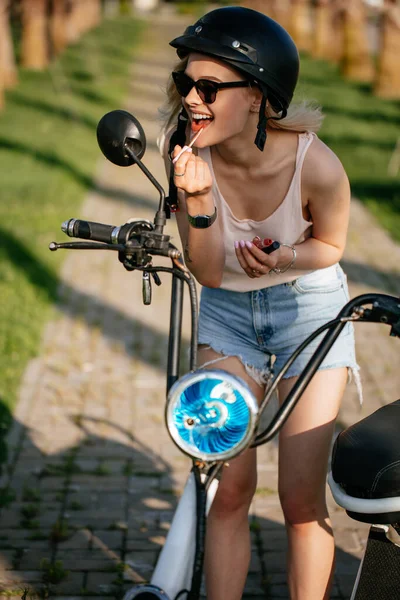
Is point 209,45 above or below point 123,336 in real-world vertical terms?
above

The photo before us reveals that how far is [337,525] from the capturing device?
4098mm

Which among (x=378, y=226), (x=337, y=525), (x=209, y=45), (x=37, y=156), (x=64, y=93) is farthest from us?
(x=64, y=93)

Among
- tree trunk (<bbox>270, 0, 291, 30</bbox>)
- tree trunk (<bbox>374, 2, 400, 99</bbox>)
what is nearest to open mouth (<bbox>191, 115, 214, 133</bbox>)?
tree trunk (<bbox>374, 2, 400, 99</bbox>)

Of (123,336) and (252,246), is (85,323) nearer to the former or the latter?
(123,336)

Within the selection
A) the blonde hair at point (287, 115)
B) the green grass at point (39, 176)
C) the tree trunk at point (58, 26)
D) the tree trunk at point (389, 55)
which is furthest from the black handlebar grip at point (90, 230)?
the tree trunk at point (58, 26)

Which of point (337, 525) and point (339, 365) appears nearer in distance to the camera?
point (339, 365)

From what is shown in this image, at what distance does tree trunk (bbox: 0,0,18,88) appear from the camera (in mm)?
16427

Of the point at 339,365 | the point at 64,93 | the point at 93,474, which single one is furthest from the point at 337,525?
the point at 64,93

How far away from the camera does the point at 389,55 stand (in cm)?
1766

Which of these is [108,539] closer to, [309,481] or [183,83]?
[309,481]

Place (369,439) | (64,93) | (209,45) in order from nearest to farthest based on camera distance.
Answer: (369,439)
(209,45)
(64,93)

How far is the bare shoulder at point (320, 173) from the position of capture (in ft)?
8.91

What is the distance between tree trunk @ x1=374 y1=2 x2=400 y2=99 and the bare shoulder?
1521 cm

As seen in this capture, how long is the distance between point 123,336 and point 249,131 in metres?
4.01
